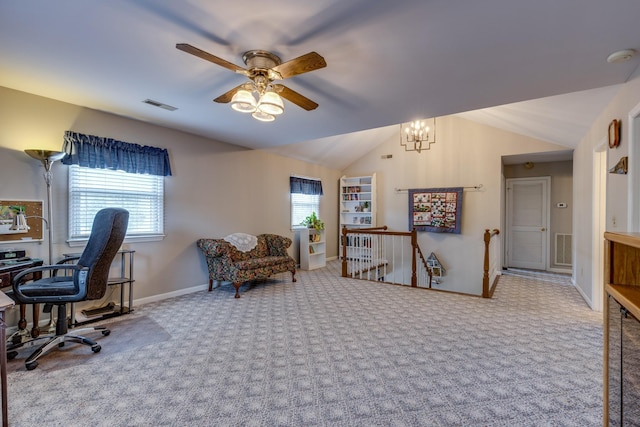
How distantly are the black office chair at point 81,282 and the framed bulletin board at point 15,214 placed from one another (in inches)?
26.9

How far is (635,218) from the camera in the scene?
7.22ft

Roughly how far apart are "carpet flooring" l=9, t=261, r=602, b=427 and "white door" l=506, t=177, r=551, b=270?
3.01 meters

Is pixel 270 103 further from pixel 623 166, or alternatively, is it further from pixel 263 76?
pixel 623 166

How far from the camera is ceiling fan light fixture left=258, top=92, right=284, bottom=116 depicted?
217 centimetres

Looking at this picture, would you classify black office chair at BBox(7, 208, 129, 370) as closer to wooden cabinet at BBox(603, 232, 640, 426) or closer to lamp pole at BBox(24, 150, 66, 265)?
lamp pole at BBox(24, 150, 66, 265)

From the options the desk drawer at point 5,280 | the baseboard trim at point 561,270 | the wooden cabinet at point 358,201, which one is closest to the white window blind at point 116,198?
the desk drawer at point 5,280

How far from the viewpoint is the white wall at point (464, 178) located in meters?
5.67

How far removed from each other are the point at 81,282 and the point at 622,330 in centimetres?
347

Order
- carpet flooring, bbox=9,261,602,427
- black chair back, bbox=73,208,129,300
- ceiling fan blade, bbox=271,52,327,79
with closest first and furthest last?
carpet flooring, bbox=9,261,602,427 → ceiling fan blade, bbox=271,52,327,79 → black chair back, bbox=73,208,129,300

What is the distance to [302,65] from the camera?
1.94 metres

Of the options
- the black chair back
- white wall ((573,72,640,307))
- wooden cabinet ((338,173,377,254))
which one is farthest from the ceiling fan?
wooden cabinet ((338,173,377,254))

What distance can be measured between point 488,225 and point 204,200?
5396 millimetres

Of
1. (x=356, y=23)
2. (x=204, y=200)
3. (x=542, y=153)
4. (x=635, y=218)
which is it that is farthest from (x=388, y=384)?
(x=542, y=153)

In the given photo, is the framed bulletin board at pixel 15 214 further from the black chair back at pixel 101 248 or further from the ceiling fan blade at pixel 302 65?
the ceiling fan blade at pixel 302 65
